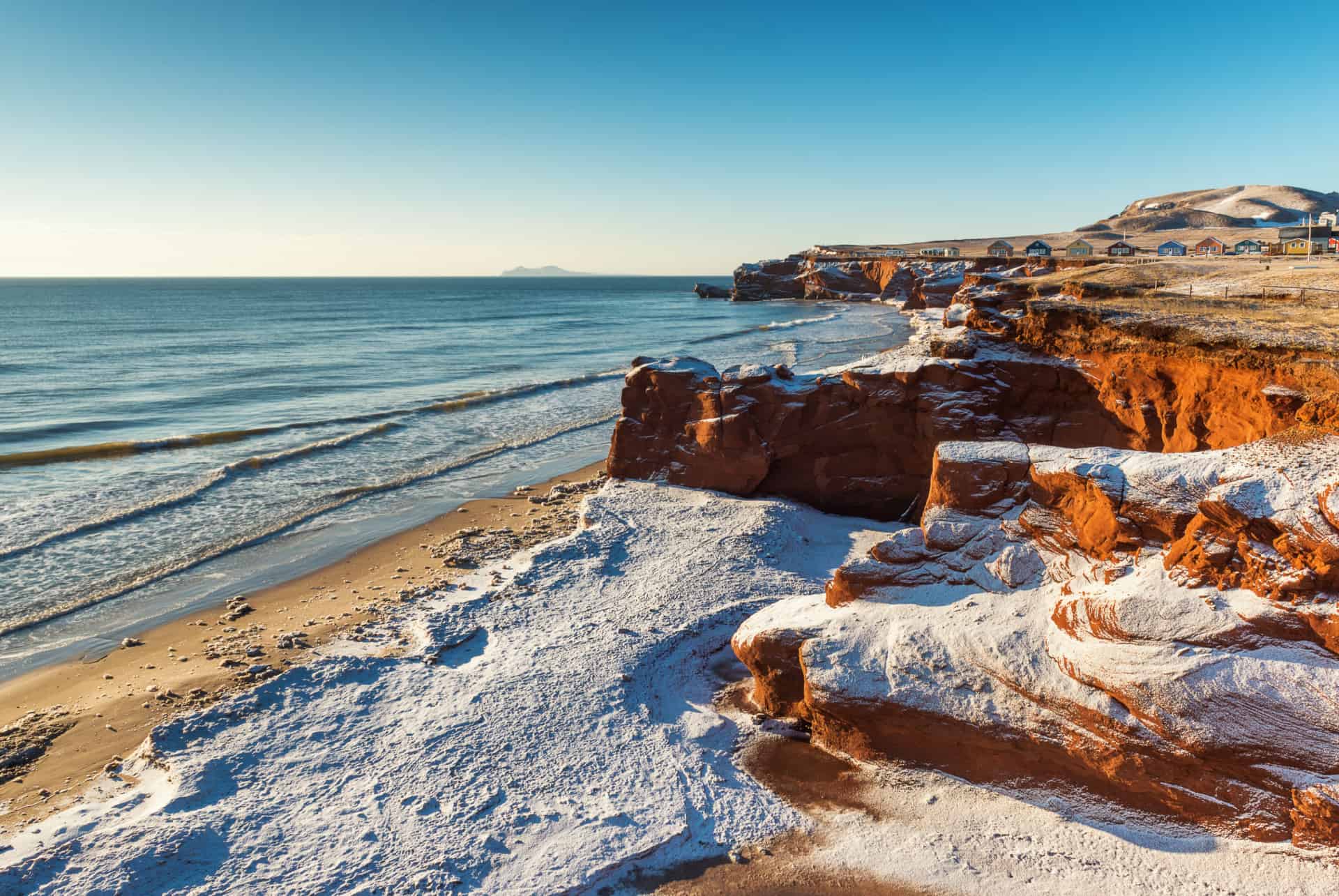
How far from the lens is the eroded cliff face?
26.7 ft

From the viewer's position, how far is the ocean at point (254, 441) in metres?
17.9

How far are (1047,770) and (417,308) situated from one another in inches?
4695

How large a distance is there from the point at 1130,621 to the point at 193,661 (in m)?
15.6

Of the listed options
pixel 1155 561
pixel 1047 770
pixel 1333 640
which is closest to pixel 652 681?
pixel 1047 770

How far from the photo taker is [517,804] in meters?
9.34

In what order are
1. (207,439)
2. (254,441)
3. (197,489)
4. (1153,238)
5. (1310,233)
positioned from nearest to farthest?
(197,489) < (207,439) < (254,441) < (1310,233) < (1153,238)

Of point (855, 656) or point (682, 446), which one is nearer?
point (855, 656)

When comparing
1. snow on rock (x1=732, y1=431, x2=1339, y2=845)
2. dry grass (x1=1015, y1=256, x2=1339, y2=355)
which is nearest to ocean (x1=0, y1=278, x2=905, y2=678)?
snow on rock (x1=732, y1=431, x2=1339, y2=845)

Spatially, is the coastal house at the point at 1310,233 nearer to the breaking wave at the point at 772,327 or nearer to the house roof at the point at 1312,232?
the house roof at the point at 1312,232

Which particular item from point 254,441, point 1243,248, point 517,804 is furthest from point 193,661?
point 1243,248

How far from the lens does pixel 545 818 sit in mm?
9125

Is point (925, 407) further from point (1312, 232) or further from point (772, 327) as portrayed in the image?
point (772, 327)

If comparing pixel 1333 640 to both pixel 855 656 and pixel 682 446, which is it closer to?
pixel 855 656

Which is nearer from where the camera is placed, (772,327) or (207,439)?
(207,439)
